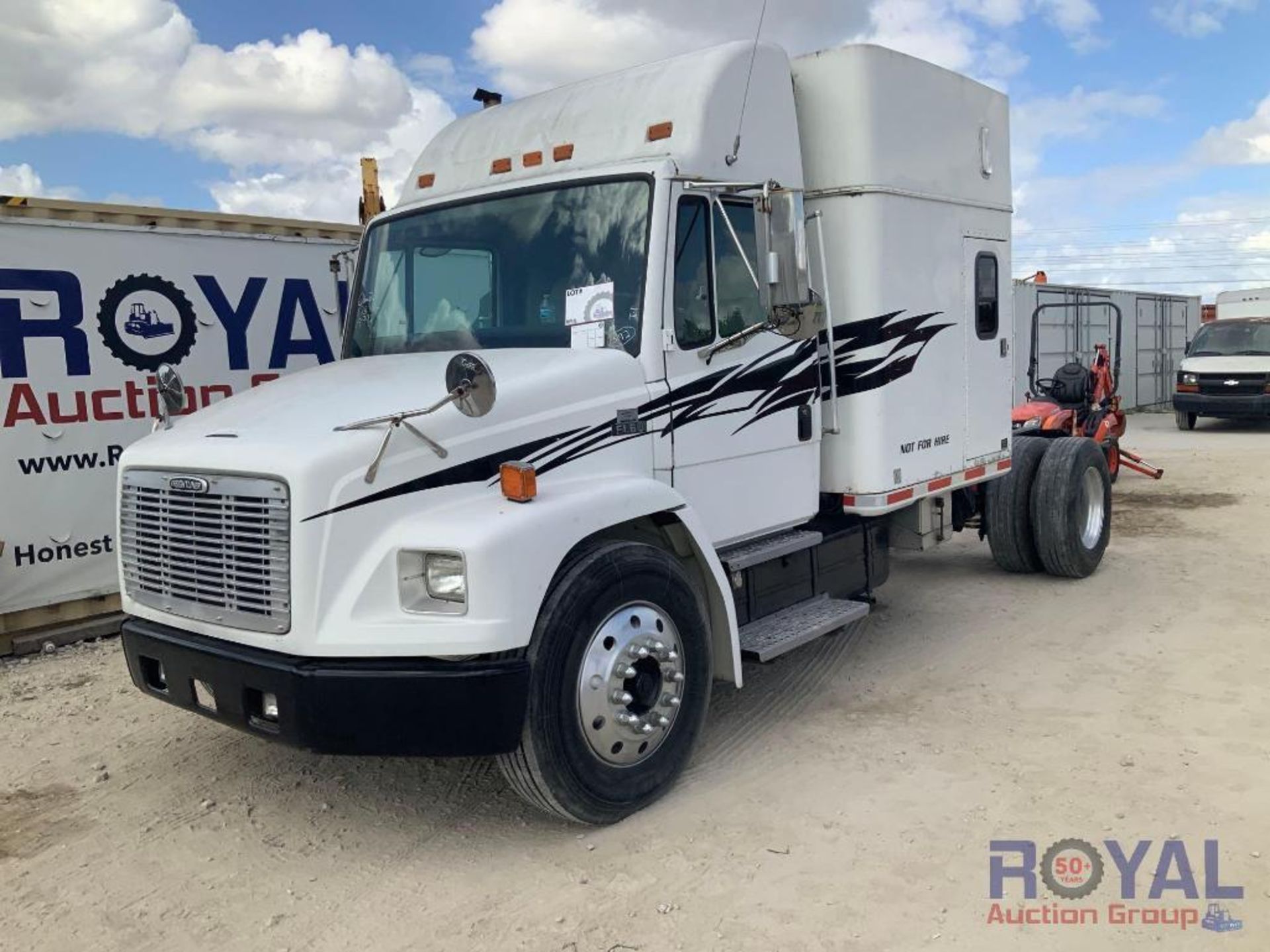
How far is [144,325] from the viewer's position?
24.7 ft

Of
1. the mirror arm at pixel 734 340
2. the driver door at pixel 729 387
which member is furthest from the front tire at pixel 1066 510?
the mirror arm at pixel 734 340

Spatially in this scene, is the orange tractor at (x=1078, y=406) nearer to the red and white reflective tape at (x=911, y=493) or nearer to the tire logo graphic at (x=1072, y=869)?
the red and white reflective tape at (x=911, y=493)

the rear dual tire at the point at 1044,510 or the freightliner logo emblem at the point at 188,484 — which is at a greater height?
the freightliner logo emblem at the point at 188,484

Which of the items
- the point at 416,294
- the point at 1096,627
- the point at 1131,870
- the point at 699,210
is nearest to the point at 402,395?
the point at 416,294

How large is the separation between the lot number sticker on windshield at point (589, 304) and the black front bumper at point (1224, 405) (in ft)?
59.2

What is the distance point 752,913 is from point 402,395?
7.35 feet

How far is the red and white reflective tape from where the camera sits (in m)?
5.62

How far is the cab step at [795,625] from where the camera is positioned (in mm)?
→ 4828

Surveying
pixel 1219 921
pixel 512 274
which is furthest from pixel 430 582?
pixel 1219 921

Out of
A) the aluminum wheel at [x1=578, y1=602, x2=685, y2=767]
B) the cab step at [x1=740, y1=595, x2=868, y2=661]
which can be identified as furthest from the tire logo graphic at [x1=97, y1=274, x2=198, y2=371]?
the aluminum wheel at [x1=578, y1=602, x2=685, y2=767]

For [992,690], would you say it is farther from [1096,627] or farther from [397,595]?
[397,595]

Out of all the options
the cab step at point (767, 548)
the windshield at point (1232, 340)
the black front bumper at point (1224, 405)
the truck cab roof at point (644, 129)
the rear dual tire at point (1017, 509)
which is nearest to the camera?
the truck cab roof at point (644, 129)

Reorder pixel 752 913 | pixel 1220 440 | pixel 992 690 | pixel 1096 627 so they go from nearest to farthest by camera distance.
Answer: pixel 752 913, pixel 992 690, pixel 1096 627, pixel 1220 440

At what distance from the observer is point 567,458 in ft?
13.6
